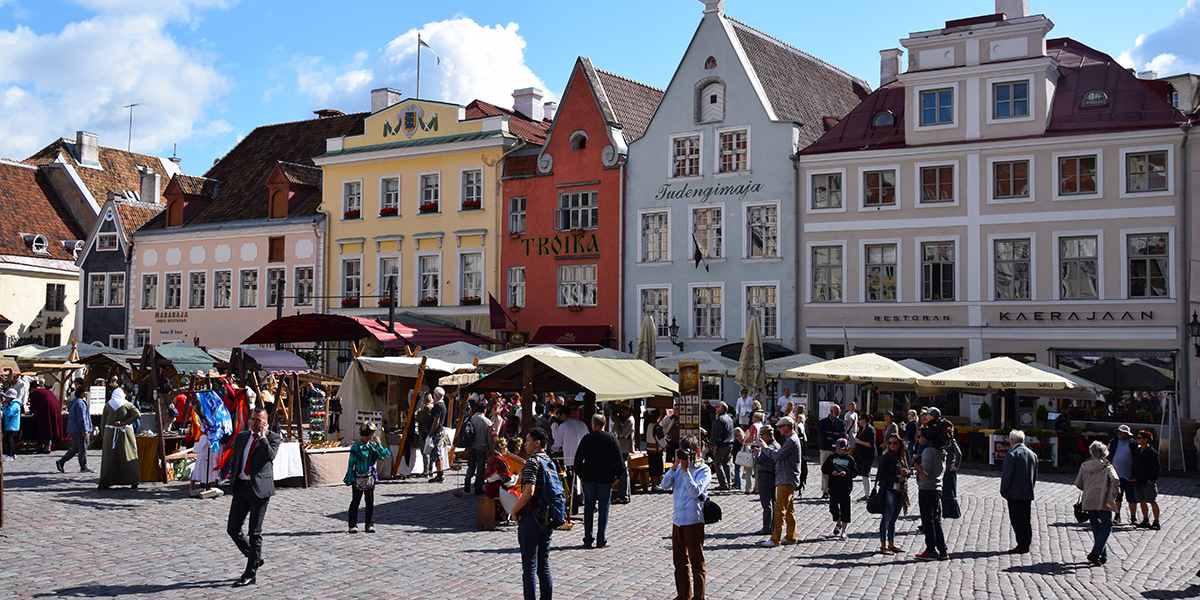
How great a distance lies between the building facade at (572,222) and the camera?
38250 millimetres

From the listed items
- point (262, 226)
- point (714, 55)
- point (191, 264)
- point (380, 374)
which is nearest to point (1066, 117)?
point (714, 55)

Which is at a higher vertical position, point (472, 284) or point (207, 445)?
point (472, 284)

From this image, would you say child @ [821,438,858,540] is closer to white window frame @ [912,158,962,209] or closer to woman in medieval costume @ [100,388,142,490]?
woman in medieval costume @ [100,388,142,490]

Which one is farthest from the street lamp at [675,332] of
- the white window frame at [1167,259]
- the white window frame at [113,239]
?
the white window frame at [113,239]

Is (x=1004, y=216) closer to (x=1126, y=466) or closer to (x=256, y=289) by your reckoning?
(x=1126, y=466)

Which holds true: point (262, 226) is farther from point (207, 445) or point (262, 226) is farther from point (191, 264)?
point (207, 445)

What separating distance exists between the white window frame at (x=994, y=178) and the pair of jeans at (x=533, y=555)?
24458mm

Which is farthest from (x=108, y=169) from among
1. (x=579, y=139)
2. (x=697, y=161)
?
(x=697, y=161)

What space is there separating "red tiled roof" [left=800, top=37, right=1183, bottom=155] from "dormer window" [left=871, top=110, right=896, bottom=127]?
0.09 metres

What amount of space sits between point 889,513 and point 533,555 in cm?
575

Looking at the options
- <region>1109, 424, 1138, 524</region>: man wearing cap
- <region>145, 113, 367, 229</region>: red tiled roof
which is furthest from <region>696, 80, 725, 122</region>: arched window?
<region>1109, 424, 1138, 524</region>: man wearing cap

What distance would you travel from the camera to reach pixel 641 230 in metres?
37.8

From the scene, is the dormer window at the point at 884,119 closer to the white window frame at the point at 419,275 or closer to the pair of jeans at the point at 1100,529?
the white window frame at the point at 419,275

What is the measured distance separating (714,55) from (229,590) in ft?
91.0
